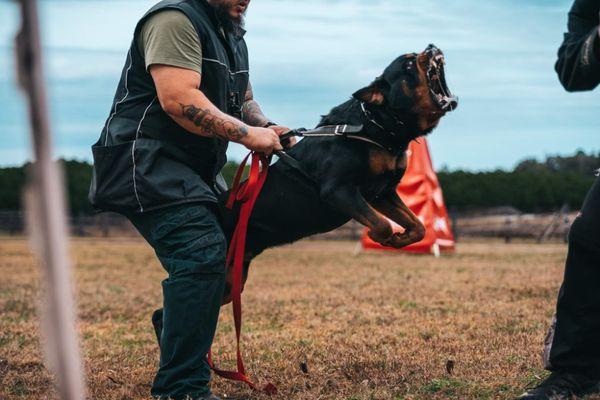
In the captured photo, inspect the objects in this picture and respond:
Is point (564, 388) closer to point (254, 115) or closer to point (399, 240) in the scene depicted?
point (399, 240)

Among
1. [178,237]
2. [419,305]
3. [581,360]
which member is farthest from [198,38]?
[419,305]

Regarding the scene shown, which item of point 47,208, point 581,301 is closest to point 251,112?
point 581,301

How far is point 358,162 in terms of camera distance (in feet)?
12.5

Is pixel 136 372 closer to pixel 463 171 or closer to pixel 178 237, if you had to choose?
pixel 178 237

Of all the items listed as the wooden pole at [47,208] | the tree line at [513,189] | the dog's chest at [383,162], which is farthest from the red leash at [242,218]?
the tree line at [513,189]

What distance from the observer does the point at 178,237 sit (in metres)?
3.44

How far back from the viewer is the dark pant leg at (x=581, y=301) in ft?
10.6

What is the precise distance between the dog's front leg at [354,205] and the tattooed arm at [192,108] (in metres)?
0.49

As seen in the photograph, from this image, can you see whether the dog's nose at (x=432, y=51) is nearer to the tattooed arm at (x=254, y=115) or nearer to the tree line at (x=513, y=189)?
the tattooed arm at (x=254, y=115)

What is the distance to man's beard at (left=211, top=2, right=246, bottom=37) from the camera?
11.7ft

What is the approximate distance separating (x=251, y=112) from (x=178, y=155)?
0.74 metres

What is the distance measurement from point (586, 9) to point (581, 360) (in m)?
1.43

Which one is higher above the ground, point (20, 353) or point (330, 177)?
point (330, 177)

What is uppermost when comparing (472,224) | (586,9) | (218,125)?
(586,9)
